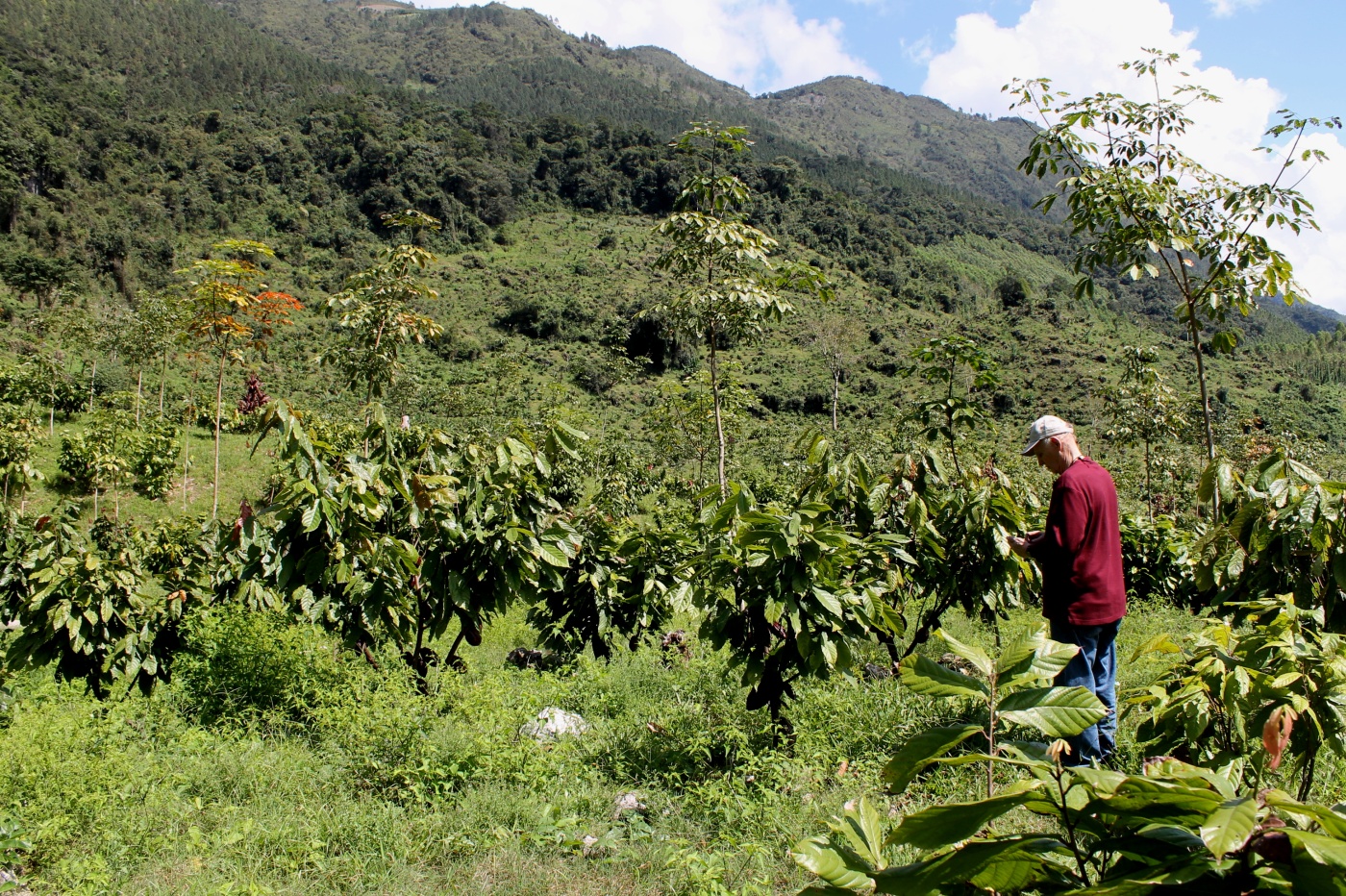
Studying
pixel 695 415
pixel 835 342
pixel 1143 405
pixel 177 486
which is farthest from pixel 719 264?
pixel 835 342

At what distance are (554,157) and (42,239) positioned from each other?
4787 centimetres

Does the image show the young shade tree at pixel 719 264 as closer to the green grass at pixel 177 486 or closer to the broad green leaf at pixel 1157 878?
the broad green leaf at pixel 1157 878

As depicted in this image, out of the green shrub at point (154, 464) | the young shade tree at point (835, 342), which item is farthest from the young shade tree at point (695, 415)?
the young shade tree at point (835, 342)

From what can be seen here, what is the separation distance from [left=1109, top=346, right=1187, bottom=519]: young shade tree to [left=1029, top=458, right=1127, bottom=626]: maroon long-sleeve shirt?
10.9 m

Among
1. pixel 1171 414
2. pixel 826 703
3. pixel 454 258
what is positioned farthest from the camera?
pixel 454 258

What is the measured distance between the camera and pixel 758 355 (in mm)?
48156

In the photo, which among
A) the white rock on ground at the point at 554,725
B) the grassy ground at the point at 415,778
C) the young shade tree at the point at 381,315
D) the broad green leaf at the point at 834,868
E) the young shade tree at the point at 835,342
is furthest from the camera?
the young shade tree at the point at 835,342

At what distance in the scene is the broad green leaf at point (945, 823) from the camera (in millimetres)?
727

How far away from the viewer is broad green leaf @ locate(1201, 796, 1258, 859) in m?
0.61

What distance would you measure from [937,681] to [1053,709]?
0.13 m

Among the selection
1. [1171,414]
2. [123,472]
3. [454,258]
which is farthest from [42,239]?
[1171,414]

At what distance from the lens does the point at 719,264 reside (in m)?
6.95

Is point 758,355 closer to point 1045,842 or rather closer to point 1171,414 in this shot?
point 1171,414

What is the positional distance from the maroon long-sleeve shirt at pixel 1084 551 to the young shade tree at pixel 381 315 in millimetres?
5658
